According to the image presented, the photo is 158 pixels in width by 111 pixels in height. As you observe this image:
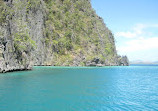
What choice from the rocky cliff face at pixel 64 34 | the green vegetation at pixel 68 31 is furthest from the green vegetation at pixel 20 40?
the green vegetation at pixel 68 31

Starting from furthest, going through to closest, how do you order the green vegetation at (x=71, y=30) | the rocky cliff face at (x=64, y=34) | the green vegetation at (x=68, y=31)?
1. the green vegetation at (x=71, y=30)
2. the green vegetation at (x=68, y=31)
3. the rocky cliff face at (x=64, y=34)

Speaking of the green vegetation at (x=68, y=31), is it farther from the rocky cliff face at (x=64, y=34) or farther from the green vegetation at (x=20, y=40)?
the green vegetation at (x=20, y=40)

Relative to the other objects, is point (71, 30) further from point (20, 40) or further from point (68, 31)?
point (20, 40)

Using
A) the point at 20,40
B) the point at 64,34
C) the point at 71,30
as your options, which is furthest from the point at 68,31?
the point at 20,40

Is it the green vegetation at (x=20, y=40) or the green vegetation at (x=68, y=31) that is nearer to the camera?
the green vegetation at (x=20, y=40)

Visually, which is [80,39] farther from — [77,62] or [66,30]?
[77,62]

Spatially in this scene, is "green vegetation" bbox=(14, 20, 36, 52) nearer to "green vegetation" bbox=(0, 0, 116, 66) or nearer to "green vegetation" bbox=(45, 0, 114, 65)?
"green vegetation" bbox=(0, 0, 116, 66)

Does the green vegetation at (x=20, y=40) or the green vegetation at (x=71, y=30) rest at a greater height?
the green vegetation at (x=71, y=30)

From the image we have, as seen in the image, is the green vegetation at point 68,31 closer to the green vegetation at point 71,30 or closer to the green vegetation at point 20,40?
the green vegetation at point 71,30

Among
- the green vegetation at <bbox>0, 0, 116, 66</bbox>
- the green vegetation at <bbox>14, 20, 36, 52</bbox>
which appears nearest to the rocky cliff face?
the green vegetation at <bbox>0, 0, 116, 66</bbox>

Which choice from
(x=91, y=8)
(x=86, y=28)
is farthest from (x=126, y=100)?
(x=91, y=8)

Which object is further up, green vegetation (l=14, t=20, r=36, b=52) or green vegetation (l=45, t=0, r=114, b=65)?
green vegetation (l=45, t=0, r=114, b=65)

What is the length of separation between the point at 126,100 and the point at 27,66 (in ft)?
138

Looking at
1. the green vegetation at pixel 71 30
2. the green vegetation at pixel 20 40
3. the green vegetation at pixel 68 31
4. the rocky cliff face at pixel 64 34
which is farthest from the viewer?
the green vegetation at pixel 71 30
